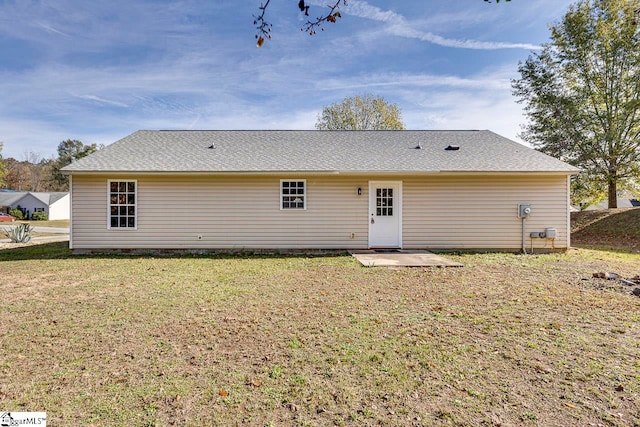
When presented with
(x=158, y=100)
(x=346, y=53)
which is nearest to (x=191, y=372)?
(x=346, y=53)

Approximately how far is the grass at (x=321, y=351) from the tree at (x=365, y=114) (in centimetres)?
2404

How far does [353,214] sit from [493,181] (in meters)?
4.62

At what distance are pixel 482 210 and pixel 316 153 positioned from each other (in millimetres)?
5808

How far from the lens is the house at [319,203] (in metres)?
9.65

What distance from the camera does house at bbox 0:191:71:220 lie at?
125ft

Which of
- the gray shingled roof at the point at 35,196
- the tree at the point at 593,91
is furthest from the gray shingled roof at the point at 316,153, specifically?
the gray shingled roof at the point at 35,196

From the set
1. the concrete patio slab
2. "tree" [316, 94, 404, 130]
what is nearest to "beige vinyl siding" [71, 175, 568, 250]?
the concrete patio slab

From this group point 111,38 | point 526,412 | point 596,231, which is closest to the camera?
point 526,412

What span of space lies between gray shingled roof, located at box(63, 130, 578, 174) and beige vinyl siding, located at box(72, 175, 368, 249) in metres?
0.47

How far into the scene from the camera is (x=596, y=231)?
15125 millimetres

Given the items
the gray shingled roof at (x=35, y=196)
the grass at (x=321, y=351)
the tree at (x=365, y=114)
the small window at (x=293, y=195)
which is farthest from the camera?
the gray shingled roof at (x=35, y=196)

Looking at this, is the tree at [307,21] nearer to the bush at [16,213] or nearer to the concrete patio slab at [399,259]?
the concrete patio slab at [399,259]

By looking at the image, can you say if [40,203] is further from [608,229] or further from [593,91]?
[593,91]

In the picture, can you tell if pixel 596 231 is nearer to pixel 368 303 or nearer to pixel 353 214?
pixel 353 214
